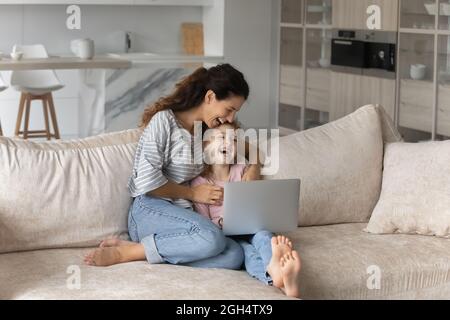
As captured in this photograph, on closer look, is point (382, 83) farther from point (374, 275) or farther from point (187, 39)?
point (374, 275)

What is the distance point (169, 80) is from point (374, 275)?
4545mm

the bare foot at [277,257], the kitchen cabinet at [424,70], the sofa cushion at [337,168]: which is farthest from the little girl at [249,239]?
the kitchen cabinet at [424,70]

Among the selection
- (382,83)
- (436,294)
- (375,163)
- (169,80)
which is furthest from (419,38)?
(436,294)

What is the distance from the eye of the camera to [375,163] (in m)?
3.71

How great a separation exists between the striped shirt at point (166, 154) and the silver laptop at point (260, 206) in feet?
0.82

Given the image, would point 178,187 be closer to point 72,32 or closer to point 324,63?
point 324,63

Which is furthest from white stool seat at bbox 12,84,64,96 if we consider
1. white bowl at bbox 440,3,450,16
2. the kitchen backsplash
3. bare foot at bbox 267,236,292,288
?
bare foot at bbox 267,236,292,288

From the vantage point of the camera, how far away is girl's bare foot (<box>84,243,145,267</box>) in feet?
9.82

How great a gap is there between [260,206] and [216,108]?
446 millimetres

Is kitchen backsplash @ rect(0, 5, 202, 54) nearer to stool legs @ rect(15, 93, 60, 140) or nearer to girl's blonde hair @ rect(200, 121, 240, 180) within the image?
stool legs @ rect(15, 93, 60, 140)

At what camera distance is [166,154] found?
3279 millimetres

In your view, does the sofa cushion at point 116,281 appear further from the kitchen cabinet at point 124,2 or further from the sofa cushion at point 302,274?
the kitchen cabinet at point 124,2

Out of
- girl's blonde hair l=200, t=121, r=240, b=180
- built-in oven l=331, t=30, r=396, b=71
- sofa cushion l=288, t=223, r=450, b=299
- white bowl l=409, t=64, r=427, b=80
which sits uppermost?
built-in oven l=331, t=30, r=396, b=71

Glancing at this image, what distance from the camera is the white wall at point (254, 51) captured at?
26.0 ft
